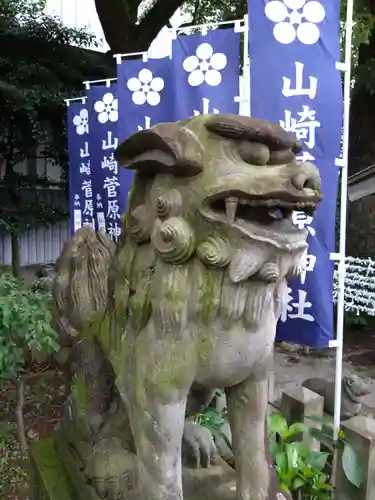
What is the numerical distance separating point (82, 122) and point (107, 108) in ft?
1.10

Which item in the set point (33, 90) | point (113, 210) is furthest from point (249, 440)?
point (33, 90)

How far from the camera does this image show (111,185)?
4090 millimetres

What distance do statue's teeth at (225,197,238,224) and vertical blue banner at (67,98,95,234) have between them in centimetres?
336

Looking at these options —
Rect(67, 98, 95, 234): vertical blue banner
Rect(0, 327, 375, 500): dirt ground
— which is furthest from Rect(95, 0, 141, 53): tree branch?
Rect(0, 327, 375, 500): dirt ground

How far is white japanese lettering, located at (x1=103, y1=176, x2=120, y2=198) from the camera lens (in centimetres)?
406

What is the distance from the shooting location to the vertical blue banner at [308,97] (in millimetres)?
2305

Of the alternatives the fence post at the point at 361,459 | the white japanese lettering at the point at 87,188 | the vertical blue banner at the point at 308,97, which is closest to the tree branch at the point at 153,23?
the white japanese lettering at the point at 87,188

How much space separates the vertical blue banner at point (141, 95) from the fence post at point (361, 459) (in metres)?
1.94

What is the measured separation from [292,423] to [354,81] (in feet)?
16.3

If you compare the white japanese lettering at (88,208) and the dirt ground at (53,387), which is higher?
the white japanese lettering at (88,208)

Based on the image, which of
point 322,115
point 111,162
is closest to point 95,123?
point 111,162

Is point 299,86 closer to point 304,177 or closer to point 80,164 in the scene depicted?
point 304,177

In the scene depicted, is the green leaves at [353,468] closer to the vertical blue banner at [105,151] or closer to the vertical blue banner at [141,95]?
the vertical blue banner at [141,95]

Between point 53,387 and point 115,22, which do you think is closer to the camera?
point 53,387
